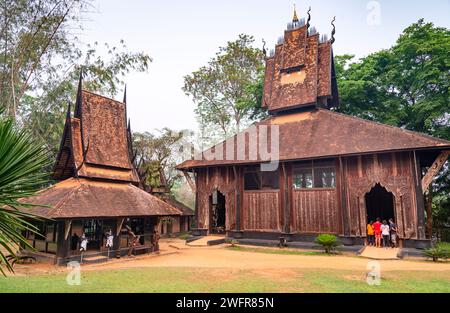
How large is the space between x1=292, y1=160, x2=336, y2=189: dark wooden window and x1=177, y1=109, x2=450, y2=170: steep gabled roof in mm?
716

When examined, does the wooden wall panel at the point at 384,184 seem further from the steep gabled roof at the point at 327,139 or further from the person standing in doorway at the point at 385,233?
the steep gabled roof at the point at 327,139

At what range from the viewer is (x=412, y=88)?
68.3 ft

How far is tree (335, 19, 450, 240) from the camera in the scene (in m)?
19.2

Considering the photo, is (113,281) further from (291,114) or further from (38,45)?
(38,45)

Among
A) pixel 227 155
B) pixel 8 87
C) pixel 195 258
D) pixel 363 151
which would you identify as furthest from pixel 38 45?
pixel 363 151

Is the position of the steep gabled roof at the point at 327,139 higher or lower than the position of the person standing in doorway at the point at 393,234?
higher

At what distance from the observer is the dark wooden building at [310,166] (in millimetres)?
14375

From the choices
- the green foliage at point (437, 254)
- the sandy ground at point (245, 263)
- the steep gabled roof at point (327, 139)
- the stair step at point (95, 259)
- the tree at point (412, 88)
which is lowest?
the sandy ground at point (245, 263)

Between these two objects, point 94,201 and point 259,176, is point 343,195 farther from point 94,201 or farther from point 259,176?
point 94,201

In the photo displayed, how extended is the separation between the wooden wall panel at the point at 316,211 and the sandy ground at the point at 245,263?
2.37 metres

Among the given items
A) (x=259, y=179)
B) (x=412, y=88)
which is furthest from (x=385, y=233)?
(x=412, y=88)

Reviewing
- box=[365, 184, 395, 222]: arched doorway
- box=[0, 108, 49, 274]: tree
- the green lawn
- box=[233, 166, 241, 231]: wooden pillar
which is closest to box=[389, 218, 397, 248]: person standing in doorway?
the green lawn

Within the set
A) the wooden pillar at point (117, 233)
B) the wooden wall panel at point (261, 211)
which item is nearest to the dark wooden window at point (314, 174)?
the wooden wall panel at point (261, 211)

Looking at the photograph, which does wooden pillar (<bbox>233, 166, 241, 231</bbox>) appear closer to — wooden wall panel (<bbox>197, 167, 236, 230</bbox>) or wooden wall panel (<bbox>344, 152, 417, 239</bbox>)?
wooden wall panel (<bbox>197, 167, 236, 230</bbox>)
